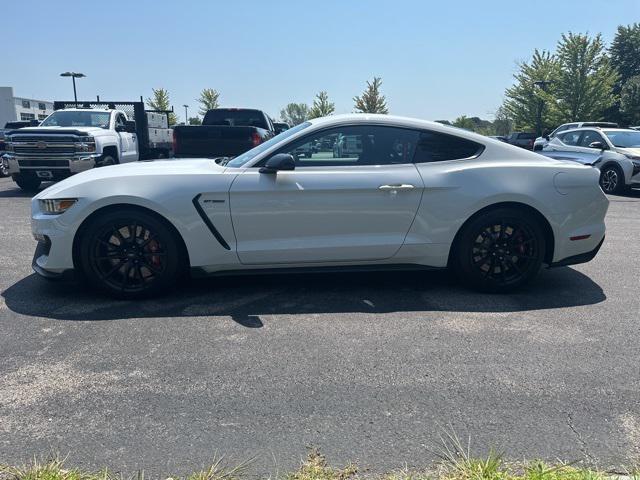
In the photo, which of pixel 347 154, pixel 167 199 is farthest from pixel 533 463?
pixel 167 199

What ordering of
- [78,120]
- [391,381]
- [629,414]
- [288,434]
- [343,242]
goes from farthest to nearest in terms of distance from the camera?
[78,120] < [343,242] < [391,381] < [629,414] < [288,434]

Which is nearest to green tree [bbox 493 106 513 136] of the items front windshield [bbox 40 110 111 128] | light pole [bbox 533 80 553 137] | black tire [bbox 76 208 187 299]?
light pole [bbox 533 80 553 137]

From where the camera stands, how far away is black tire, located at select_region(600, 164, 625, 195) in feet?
37.4

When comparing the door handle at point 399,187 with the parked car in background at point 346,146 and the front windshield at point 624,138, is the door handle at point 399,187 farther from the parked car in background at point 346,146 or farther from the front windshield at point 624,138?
the front windshield at point 624,138

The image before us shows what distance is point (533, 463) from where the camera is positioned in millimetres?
2131

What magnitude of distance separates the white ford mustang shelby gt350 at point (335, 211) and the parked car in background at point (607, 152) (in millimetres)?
8333

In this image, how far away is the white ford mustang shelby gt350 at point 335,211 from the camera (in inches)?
154

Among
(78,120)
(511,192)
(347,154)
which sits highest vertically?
(78,120)

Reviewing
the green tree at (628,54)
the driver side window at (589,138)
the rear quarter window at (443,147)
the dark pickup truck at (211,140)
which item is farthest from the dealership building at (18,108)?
the green tree at (628,54)

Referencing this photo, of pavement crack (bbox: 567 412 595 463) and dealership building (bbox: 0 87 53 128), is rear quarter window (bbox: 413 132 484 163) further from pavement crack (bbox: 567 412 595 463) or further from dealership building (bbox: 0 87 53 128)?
dealership building (bbox: 0 87 53 128)

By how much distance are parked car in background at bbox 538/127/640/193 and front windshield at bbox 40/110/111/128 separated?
10.8 m

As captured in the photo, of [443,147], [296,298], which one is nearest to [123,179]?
[296,298]

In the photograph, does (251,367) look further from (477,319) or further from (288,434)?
(477,319)

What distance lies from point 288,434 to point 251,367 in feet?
2.32
